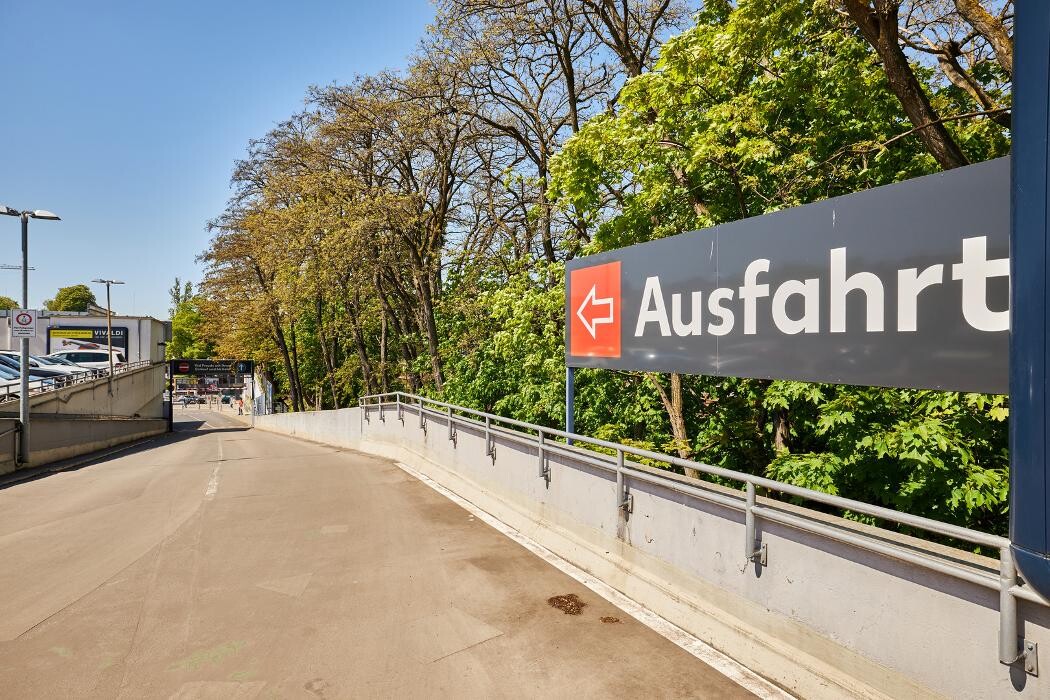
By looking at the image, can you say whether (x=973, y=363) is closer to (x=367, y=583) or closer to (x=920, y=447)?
(x=920, y=447)

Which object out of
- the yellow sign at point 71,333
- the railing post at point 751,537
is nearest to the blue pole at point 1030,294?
the railing post at point 751,537

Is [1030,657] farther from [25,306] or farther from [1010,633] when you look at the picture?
[25,306]

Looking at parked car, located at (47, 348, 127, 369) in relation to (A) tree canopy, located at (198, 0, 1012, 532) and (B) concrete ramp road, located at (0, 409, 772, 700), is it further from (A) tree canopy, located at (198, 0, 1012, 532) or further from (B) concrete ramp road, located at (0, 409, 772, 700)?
(B) concrete ramp road, located at (0, 409, 772, 700)

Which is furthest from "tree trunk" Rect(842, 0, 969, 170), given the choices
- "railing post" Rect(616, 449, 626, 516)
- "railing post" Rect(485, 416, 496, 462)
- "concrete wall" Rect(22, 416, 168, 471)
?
"concrete wall" Rect(22, 416, 168, 471)

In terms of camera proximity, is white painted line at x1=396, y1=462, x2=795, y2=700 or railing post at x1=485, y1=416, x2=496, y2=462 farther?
railing post at x1=485, y1=416, x2=496, y2=462

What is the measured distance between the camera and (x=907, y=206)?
4613 millimetres

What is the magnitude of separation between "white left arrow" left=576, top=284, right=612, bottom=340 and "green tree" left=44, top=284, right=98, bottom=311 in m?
124

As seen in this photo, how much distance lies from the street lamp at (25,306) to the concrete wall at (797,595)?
Answer: 1738cm

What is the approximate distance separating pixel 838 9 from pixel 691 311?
22.9ft

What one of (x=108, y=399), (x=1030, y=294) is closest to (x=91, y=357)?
(x=108, y=399)

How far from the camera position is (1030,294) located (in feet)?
8.96

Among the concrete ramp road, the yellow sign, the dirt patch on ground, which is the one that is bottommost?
the concrete ramp road

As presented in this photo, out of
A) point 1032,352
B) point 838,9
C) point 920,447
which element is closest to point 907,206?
point 1032,352

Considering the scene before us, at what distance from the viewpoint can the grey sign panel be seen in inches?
164
